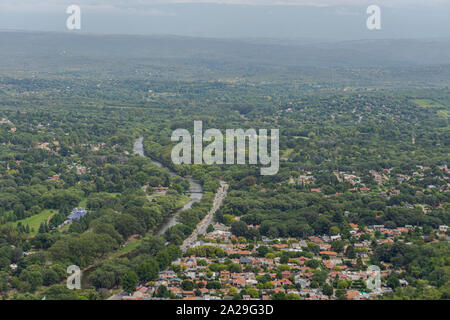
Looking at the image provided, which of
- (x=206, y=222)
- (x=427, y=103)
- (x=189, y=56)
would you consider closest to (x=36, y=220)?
(x=206, y=222)

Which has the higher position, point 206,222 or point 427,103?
point 427,103

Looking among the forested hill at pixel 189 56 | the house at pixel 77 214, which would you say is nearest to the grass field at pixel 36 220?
the house at pixel 77 214

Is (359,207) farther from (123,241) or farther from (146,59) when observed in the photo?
(146,59)

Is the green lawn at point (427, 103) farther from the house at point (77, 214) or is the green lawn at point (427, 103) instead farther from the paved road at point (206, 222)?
the house at point (77, 214)

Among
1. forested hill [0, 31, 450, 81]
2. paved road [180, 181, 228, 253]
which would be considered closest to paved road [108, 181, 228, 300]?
paved road [180, 181, 228, 253]

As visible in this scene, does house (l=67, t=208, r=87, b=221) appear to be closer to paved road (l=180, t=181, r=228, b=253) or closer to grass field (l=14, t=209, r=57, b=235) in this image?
grass field (l=14, t=209, r=57, b=235)

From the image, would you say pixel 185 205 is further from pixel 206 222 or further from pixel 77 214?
pixel 77 214
